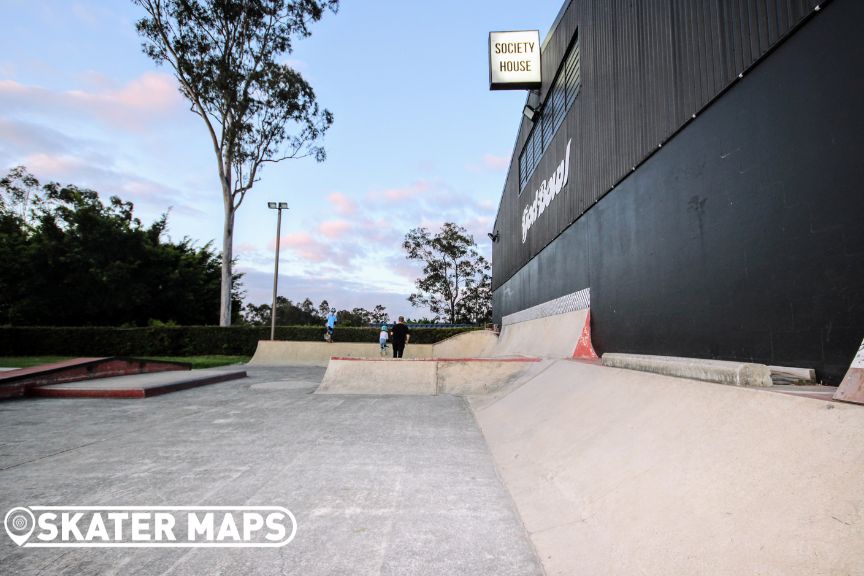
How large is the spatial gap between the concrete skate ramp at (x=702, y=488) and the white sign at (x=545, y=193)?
8.57 meters

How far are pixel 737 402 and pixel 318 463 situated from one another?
335cm

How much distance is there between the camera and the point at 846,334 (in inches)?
129

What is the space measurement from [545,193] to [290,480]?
11.9 m

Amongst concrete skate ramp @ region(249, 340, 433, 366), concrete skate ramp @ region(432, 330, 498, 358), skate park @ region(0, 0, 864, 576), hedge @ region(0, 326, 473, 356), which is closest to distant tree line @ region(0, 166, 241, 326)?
hedge @ region(0, 326, 473, 356)

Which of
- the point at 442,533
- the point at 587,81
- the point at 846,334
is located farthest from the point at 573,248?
the point at 442,533

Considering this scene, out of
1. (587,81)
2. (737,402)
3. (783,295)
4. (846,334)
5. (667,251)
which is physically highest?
(587,81)

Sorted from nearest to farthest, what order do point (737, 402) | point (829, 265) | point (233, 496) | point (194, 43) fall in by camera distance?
Answer: 1. point (737, 402)
2. point (233, 496)
3. point (829, 265)
4. point (194, 43)

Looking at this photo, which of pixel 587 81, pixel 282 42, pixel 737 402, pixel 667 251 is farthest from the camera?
pixel 282 42

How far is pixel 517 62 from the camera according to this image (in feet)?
47.2

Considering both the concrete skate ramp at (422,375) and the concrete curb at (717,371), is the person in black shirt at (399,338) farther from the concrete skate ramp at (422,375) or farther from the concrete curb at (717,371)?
the concrete curb at (717,371)

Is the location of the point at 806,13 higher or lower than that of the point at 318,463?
higher

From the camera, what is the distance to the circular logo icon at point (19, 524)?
2.60 m

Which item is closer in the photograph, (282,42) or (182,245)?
(282,42)

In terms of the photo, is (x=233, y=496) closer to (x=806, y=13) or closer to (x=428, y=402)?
(x=428, y=402)
